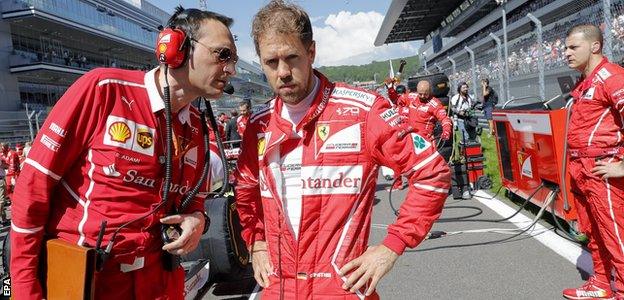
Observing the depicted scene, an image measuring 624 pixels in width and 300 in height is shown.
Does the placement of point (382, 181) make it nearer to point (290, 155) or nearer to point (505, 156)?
point (505, 156)

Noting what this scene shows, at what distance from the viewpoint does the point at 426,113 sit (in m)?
8.73

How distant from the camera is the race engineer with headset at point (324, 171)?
1892 mm

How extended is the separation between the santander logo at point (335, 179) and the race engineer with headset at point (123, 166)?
633 mm

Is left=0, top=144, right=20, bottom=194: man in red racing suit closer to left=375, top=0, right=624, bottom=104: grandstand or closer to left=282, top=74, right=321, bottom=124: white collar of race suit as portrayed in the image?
left=375, top=0, right=624, bottom=104: grandstand

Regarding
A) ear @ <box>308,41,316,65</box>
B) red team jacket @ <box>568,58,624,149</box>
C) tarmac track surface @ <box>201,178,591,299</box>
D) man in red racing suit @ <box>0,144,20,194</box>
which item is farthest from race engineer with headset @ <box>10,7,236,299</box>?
man in red racing suit @ <box>0,144,20,194</box>

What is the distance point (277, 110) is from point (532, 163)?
5075mm

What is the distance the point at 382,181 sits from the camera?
11.4 m

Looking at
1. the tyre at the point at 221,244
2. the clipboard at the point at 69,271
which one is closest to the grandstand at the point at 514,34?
the tyre at the point at 221,244

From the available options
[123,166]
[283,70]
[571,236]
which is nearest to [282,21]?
[283,70]

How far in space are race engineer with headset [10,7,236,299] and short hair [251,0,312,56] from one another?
12.0 inches

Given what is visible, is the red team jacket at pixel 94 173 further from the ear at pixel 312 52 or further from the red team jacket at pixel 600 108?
the red team jacket at pixel 600 108

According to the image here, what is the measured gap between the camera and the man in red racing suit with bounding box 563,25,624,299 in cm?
363

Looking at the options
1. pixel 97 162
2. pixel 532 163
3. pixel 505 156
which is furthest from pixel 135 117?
pixel 505 156

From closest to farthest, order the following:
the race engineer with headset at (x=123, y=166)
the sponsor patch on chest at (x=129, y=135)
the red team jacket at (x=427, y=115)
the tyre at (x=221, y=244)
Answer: the race engineer with headset at (x=123, y=166) → the sponsor patch on chest at (x=129, y=135) → the tyre at (x=221, y=244) → the red team jacket at (x=427, y=115)
